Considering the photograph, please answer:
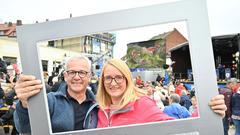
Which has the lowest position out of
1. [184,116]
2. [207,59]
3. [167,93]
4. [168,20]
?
[184,116]

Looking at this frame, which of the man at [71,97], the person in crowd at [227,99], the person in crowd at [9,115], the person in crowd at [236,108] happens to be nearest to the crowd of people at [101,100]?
the man at [71,97]

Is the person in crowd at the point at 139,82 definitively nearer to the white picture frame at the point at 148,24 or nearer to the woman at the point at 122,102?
the woman at the point at 122,102

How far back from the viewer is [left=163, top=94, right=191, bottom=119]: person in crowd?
4.95 feet

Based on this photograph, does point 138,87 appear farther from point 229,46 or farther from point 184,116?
point 229,46

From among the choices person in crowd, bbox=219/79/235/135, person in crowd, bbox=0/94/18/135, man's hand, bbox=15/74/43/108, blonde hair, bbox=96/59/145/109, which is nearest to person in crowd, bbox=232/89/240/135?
person in crowd, bbox=219/79/235/135

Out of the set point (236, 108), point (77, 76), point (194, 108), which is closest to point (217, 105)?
point (194, 108)

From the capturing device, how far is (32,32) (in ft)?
5.16

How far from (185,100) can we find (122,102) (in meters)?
0.31

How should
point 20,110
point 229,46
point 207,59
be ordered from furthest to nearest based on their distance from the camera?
point 229,46 < point 20,110 < point 207,59

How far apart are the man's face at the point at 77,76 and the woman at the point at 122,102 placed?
90 mm

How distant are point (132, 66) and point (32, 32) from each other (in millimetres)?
533

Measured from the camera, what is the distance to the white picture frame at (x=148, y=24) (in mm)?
1514

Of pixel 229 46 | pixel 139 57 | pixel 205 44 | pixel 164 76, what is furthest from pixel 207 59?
pixel 229 46

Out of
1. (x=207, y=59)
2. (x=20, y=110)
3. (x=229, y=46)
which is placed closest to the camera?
(x=207, y=59)
